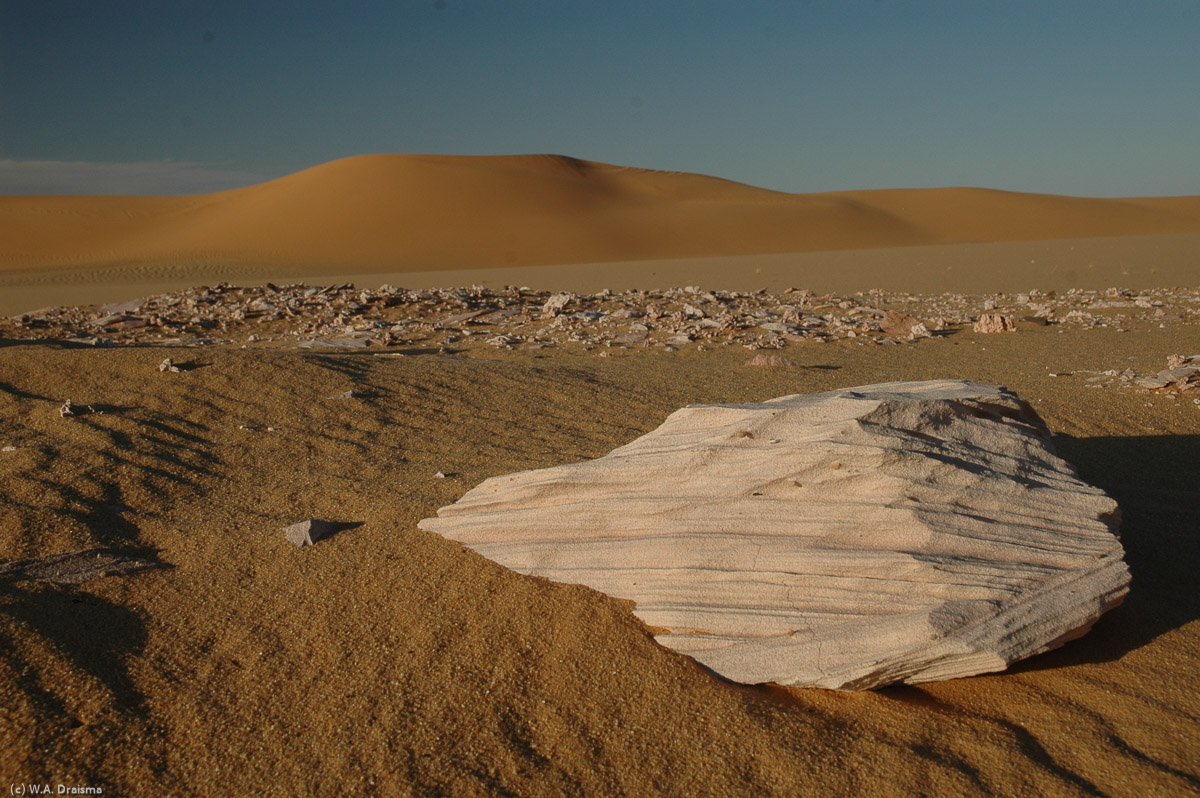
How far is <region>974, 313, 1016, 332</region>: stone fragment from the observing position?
8930mm

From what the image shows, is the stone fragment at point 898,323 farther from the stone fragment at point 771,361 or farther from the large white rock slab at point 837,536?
the large white rock slab at point 837,536

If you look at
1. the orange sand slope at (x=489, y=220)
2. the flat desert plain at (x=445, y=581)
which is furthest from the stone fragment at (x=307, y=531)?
the orange sand slope at (x=489, y=220)

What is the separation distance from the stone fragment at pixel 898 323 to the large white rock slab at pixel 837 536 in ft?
19.7

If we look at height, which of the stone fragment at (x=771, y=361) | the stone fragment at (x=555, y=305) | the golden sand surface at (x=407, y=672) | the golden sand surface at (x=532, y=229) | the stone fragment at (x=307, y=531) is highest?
the golden sand surface at (x=532, y=229)

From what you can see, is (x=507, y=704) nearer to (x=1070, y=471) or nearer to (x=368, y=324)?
(x=1070, y=471)

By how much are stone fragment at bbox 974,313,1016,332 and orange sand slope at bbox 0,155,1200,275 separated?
1084 inches

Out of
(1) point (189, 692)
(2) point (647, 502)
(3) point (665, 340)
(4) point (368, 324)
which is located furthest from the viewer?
(4) point (368, 324)

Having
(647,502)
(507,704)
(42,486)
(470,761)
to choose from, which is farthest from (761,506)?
(42,486)

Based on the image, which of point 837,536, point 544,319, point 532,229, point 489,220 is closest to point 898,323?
point 544,319

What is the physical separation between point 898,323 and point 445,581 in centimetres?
747

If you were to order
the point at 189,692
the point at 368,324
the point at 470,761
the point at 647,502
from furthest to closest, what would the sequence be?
the point at 368,324
the point at 647,502
the point at 189,692
the point at 470,761

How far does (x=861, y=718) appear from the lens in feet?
7.27

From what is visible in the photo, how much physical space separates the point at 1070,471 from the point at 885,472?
83 cm

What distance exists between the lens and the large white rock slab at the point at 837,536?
2.29 m
